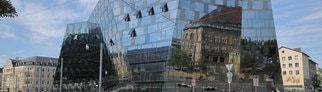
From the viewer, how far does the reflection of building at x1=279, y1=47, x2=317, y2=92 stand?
444 ft

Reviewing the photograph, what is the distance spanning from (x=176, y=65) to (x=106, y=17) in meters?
22.1

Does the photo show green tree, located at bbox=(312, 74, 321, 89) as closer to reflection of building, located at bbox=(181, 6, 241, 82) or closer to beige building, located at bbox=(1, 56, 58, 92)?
beige building, located at bbox=(1, 56, 58, 92)

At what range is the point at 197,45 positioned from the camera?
5359cm

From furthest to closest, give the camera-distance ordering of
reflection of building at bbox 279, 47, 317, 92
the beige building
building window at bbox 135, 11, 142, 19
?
1. the beige building
2. reflection of building at bbox 279, 47, 317, 92
3. building window at bbox 135, 11, 142, 19

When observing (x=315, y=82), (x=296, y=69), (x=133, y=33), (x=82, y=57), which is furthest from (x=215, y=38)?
(x=315, y=82)

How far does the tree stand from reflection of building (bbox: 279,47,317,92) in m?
130

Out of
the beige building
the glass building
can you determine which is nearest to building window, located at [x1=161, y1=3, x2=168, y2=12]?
the glass building

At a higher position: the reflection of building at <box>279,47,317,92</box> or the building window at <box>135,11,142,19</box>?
the building window at <box>135,11,142,19</box>

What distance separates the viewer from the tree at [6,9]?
29.3 ft

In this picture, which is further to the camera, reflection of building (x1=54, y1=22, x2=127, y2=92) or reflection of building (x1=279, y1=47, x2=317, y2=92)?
reflection of building (x1=279, y1=47, x2=317, y2=92)

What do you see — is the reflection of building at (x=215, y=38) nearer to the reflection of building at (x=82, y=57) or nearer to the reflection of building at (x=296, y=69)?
the reflection of building at (x=82, y=57)

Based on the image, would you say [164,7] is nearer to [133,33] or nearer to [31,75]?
[133,33]

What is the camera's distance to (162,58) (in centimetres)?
5353

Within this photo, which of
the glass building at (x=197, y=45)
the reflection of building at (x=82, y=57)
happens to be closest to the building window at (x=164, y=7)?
the glass building at (x=197, y=45)
